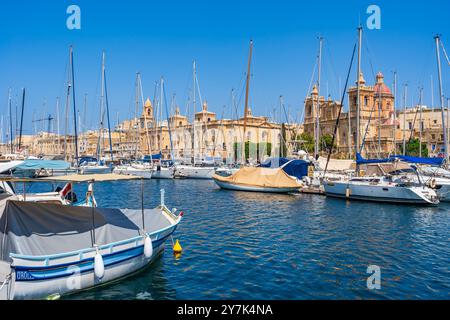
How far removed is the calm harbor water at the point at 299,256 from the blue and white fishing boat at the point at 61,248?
623 millimetres

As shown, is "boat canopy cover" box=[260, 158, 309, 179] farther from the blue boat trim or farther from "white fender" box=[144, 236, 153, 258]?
the blue boat trim

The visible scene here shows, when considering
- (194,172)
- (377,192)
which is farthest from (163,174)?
(377,192)

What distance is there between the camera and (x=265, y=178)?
39219 millimetres

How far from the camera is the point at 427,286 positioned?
13.2 m

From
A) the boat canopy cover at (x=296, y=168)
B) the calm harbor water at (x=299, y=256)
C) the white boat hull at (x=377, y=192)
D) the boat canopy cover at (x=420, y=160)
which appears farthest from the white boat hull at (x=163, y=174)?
the boat canopy cover at (x=420, y=160)

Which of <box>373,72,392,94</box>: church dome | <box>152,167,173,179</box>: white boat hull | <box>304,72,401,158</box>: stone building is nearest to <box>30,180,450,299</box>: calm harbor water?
<box>152,167,173,179</box>: white boat hull

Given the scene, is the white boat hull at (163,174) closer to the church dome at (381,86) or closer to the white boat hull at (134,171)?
the white boat hull at (134,171)

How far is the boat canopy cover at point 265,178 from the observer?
38.4 m

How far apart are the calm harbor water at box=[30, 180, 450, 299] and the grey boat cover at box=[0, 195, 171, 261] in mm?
1506

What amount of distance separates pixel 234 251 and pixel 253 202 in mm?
15969

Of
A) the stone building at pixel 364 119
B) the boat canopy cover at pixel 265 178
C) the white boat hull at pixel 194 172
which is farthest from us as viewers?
the stone building at pixel 364 119

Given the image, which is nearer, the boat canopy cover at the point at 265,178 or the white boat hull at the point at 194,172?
the boat canopy cover at the point at 265,178

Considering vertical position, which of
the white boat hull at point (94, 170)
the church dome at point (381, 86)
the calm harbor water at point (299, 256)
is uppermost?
the church dome at point (381, 86)
